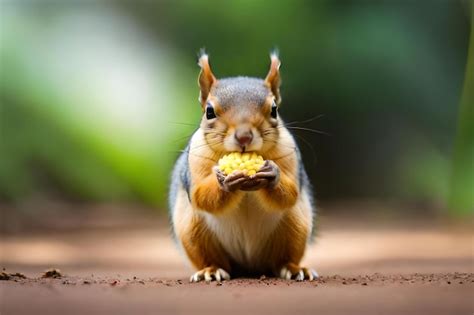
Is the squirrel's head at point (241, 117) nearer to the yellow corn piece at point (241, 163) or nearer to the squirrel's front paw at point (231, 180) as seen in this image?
the yellow corn piece at point (241, 163)

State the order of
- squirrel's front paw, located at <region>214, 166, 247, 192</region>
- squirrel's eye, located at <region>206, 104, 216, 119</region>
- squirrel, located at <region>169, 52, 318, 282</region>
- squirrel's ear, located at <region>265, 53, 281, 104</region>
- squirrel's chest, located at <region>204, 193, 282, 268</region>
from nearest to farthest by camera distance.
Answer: squirrel's front paw, located at <region>214, 166, 247, 192</region> < squirrel, located at <region>169, 52, 318, 282</region> < squirrel's eye, located at <region>206, 104, 216, 119</region> < squirrel's chest, located at <region>204, 193, 282, 268</region> < squirrel's ear, located at <region>265, 53, 281, 104</region>

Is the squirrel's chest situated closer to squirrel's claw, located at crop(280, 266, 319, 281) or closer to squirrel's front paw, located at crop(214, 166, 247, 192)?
squirrel's claw, located at crop(280, 266, 319, 281)

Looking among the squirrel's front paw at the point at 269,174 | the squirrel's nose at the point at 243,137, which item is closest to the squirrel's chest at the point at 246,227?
the squirrel's front paw at the point at 269,174

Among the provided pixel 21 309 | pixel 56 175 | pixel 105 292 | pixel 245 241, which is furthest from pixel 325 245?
pixel 56 175

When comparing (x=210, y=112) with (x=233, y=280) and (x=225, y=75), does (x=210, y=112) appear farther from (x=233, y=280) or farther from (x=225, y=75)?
(x=225, y=75)

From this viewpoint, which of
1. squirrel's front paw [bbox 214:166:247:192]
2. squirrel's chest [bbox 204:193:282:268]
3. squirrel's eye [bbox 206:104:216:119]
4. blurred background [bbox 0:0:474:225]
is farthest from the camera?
blurred background [bbox 0:0:474:225]

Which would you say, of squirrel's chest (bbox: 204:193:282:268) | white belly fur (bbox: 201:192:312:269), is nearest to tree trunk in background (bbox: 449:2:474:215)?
white belly fur (bbox: 201:192:312:269)
